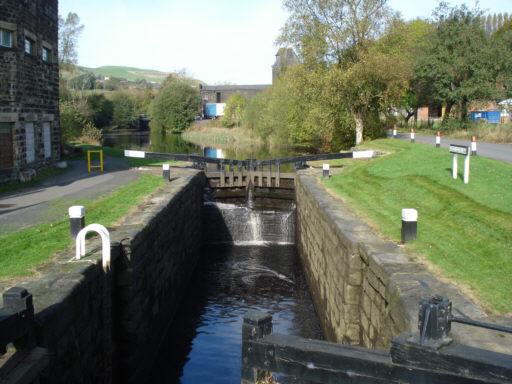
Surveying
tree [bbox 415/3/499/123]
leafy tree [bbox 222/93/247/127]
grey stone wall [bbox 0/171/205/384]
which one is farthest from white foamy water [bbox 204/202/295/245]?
leafy tree [bbox 222/93/247/127]

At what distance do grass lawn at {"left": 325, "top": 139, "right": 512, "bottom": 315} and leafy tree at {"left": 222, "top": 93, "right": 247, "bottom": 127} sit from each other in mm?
53059

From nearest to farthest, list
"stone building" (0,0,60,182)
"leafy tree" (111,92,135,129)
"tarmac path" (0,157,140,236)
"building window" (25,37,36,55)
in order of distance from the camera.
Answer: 1. "tarmac path" (0,157,140,236)
2. "stone building" (0,0,60,182)
3. "building window" (25,37,36,55)
4. "leafy tree" (111,92,135,129)

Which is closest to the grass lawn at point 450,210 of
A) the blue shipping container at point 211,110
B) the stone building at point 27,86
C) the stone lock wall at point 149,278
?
the stone lock wall at point 149,278

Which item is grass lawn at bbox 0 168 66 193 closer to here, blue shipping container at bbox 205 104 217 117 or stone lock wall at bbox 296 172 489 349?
stone lock wall at bbox 296 172 489 349

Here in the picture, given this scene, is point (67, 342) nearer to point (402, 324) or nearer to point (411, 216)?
point (402, 324)

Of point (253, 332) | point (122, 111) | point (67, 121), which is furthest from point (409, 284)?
point (122, 111)

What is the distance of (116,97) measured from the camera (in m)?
80.2

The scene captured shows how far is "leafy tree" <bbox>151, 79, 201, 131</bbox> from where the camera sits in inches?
2714

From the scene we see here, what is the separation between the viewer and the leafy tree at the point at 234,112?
67.1m

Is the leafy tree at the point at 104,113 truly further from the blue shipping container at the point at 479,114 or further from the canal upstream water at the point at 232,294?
the canal upstream water at the point at 232,294

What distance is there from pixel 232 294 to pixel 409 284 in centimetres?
682

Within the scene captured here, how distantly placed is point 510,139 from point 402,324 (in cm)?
1961

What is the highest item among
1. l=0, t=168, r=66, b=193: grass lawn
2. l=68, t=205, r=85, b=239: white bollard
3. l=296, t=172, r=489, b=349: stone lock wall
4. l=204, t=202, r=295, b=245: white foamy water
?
l=68, t=205, r=85, b=239: white bollard

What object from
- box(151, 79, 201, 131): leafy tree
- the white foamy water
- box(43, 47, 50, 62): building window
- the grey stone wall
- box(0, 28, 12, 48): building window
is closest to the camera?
the grey stone wall
